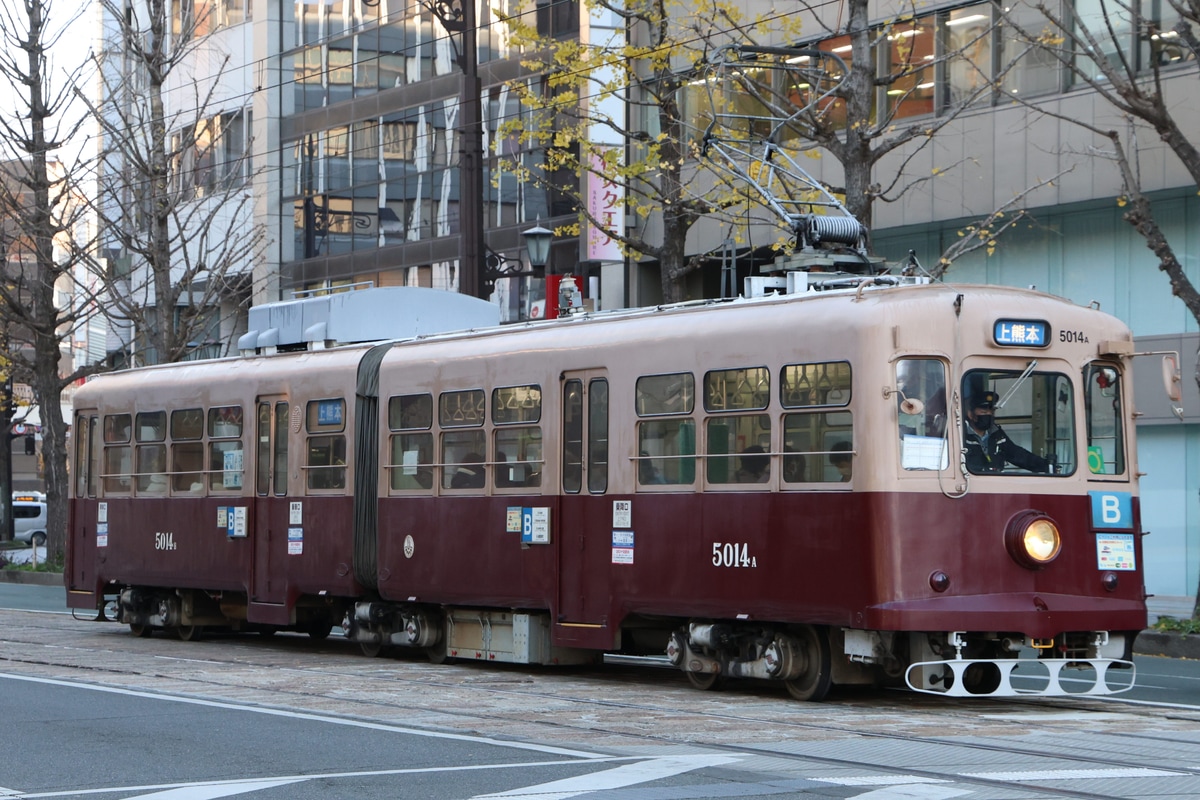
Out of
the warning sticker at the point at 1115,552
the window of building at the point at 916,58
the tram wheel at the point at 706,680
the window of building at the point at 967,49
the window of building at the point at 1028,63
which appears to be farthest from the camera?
the window of building at the point at 916,58

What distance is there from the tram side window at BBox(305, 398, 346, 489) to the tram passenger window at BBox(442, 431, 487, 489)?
5.23 feet

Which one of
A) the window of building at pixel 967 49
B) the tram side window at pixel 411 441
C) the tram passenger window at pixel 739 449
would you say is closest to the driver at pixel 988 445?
the tram passenger window at pixel 739 449

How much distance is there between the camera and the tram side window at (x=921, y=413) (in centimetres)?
1249

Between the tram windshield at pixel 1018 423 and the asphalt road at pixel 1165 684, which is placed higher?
the tram windshield at pixel 1018 423

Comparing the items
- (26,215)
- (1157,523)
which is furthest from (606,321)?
(26,215)

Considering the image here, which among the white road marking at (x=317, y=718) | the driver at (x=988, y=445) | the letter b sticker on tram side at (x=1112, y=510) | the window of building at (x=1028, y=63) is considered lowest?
the white road marking at (x=317, y=718)

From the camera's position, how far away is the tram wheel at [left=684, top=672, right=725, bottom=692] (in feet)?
46.2

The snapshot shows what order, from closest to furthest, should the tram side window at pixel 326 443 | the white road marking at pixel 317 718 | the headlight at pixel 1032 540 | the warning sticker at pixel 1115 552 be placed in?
the white road marking at pixel 317 718 < the headlight at pixel 1032 540 < the warning sticker at pixel 1115 552 < the tram side window at pixel 326 443

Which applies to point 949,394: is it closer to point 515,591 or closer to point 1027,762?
point 1027,762

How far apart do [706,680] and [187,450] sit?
26.7 ft

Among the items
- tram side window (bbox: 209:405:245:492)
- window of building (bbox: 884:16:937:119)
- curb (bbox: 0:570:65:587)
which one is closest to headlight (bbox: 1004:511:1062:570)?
tram side window (bbox: 209:405:245:492)

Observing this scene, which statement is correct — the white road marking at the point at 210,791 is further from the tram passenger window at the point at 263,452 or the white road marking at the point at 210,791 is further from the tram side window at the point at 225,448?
the tram side window at the point at 225,448

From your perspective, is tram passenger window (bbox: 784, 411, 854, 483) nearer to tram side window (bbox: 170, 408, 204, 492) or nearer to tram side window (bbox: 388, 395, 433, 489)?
tram side window (bbox: 388, 395, 433, 489)

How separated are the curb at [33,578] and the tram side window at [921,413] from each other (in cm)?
2725
